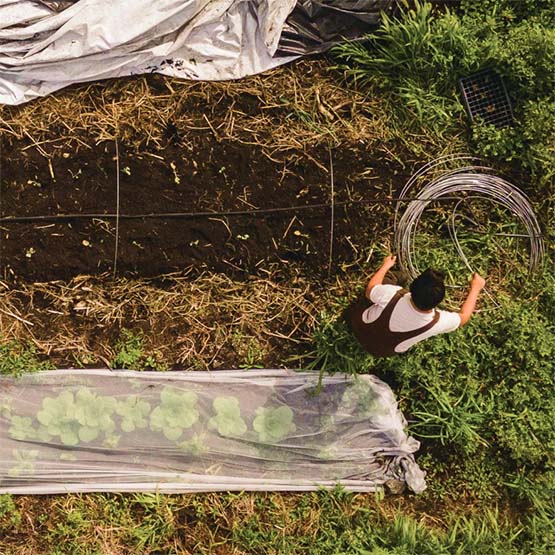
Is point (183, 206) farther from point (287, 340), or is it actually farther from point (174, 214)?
point (287, 340)

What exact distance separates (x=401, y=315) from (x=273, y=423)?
1.26m

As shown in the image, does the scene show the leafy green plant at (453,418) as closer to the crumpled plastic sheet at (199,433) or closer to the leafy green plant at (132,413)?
the crumpled plastic sheet at (199,433)

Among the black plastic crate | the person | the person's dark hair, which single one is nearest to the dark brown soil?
the person

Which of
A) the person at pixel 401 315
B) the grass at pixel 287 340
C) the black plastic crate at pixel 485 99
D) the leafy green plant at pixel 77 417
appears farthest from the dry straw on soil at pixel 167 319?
the black plastic crate at pixel 485 99

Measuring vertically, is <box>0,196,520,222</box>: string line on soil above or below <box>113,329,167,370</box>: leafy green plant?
above

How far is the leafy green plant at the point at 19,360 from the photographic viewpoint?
12.5 ft

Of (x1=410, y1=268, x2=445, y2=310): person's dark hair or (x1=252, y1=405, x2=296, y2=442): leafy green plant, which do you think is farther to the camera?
(x1=252, y1=405, x2=296, y2=442): leafy green plant

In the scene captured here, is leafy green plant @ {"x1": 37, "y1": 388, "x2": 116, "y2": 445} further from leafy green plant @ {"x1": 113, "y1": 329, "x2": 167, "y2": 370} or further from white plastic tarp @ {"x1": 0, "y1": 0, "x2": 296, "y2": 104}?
white plastic tarp @ {"x1": 0, "y1": 0, "x2": 296, "y2": 104}

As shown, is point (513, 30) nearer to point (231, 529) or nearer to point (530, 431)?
point (530, 431)

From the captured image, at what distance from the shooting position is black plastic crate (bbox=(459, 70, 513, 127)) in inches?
154

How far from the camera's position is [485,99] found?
393 centimetres

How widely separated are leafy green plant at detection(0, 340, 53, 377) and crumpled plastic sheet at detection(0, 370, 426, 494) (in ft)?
0.20

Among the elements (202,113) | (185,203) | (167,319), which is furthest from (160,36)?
(167,319)

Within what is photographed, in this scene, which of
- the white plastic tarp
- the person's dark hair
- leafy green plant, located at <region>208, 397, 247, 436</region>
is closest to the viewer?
the person's dark hair
